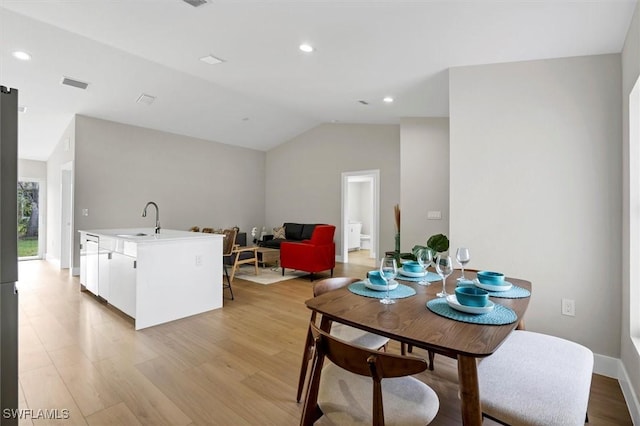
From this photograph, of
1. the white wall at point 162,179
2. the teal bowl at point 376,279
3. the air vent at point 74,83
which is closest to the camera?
the teal bowl at point 376,279

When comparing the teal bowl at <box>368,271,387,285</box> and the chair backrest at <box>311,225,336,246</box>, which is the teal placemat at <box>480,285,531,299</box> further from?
the chair backrest at <box>311,225,336,246</box>

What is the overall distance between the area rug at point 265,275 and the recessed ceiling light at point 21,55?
4060mm

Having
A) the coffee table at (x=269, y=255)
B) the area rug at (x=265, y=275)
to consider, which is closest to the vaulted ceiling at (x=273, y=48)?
the coffee table at (x=269, y=255)

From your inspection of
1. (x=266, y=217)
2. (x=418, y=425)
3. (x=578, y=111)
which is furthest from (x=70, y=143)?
(x=578, y=111)

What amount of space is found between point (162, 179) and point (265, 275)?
3.17m

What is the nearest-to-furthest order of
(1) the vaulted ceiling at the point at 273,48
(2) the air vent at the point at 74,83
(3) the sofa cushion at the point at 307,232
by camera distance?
(1) the vaulted ceiling at the point at 273,48 → (2) the air vent at the point at 74,83 → (3) the sofa cushion at the point at 307,232

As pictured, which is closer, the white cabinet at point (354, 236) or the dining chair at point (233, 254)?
the dining chair at point (233, 254)

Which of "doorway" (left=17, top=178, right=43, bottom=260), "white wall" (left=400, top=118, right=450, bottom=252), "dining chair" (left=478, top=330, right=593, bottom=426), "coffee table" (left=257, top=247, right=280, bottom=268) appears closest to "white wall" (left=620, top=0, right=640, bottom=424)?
"dining chair" (left=478, top=330, right=593, bottom=426)

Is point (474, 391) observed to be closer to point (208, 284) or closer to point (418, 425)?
point (418, 425)

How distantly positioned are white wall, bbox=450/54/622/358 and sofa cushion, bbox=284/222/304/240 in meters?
4.60

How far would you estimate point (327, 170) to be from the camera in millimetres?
7410

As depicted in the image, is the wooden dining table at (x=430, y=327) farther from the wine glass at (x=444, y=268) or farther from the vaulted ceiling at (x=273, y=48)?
the vaulted ceiling at (x=273, y=48)

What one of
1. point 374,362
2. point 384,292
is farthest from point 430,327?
point 384,292

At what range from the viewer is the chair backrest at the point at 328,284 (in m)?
1.88
